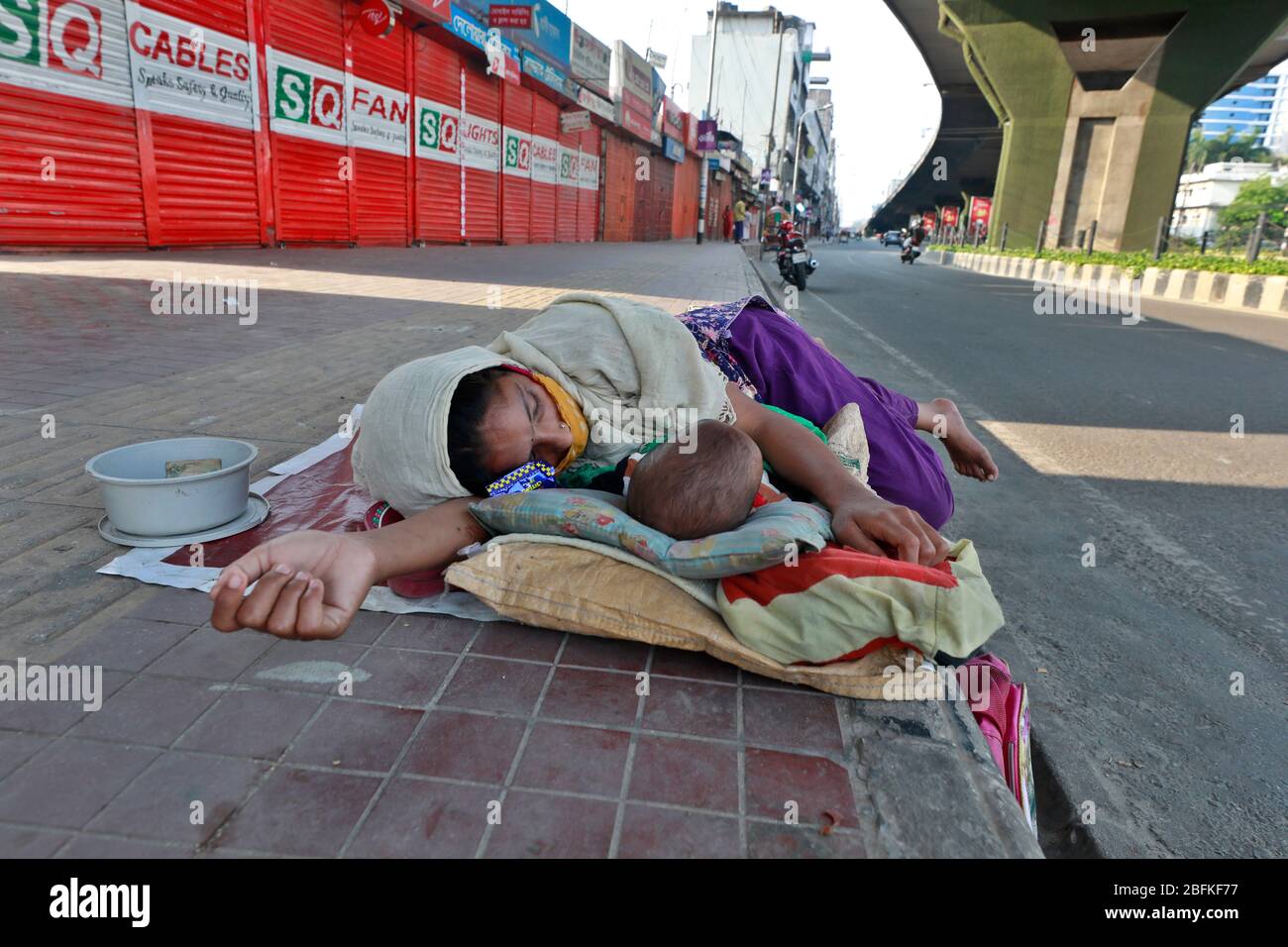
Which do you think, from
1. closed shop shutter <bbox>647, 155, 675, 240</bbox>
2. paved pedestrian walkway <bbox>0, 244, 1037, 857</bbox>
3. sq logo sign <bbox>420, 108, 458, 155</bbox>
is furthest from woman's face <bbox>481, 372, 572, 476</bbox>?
closed shop shutter <bbox>647, 155, 675, 240</bbox>

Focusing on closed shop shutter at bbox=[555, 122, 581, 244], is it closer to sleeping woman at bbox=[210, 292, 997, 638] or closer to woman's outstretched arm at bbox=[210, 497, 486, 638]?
sleeping woman at bbox=[210, 292, 997, 638]

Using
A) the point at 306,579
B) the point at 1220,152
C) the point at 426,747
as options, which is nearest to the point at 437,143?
the point at 306,579

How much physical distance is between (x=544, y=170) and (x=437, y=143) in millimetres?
5540

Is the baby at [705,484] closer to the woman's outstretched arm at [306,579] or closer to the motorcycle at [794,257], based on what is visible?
the woman's outstretched arm at [306,579]

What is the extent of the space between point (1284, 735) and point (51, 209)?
10.3 metres

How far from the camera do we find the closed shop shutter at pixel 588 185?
22469 millimetres

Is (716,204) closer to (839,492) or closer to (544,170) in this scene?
(544,170)

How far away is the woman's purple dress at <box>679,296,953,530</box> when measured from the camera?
245 cm

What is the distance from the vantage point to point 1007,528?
320 cm

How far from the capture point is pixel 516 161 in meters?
17.9

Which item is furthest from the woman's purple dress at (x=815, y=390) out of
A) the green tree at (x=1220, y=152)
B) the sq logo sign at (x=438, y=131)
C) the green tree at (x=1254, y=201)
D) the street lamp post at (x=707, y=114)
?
the green tree at (x=1220, y=152)

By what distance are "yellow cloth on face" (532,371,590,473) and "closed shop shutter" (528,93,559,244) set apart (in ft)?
60.0

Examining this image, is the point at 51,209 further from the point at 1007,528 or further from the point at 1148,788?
the point at 1148,788

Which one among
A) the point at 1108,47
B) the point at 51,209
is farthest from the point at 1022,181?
the point at 51,209
